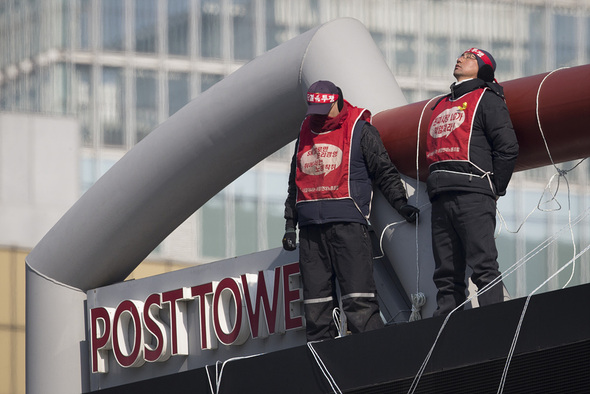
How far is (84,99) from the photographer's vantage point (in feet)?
136

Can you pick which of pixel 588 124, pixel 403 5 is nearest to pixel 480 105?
pixel 588 124

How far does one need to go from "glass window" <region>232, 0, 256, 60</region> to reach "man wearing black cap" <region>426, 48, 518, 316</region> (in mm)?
33990

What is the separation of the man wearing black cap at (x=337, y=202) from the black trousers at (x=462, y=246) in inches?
21.6

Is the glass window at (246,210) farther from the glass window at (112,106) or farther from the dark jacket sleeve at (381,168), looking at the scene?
the dark jacket sleeve at (381,168)

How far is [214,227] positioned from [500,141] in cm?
3223

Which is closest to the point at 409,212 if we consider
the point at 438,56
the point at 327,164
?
the point at 327,164

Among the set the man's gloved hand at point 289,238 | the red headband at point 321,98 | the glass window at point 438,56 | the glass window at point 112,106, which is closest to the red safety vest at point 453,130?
the red headband at point 321,98

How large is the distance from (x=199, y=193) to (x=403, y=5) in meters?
34.0

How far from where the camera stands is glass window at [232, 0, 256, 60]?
42.3 m

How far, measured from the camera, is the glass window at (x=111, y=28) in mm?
40938

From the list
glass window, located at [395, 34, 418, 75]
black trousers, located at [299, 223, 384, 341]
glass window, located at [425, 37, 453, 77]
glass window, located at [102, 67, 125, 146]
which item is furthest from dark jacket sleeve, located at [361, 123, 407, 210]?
glass window, located at [425, 37, 453, 77]

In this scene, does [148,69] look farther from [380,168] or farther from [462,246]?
[462,246]

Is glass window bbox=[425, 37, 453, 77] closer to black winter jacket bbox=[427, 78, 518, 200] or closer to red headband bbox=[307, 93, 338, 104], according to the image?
red headband bbox=[307, 93, 338, 104]

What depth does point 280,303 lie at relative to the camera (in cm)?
1025
